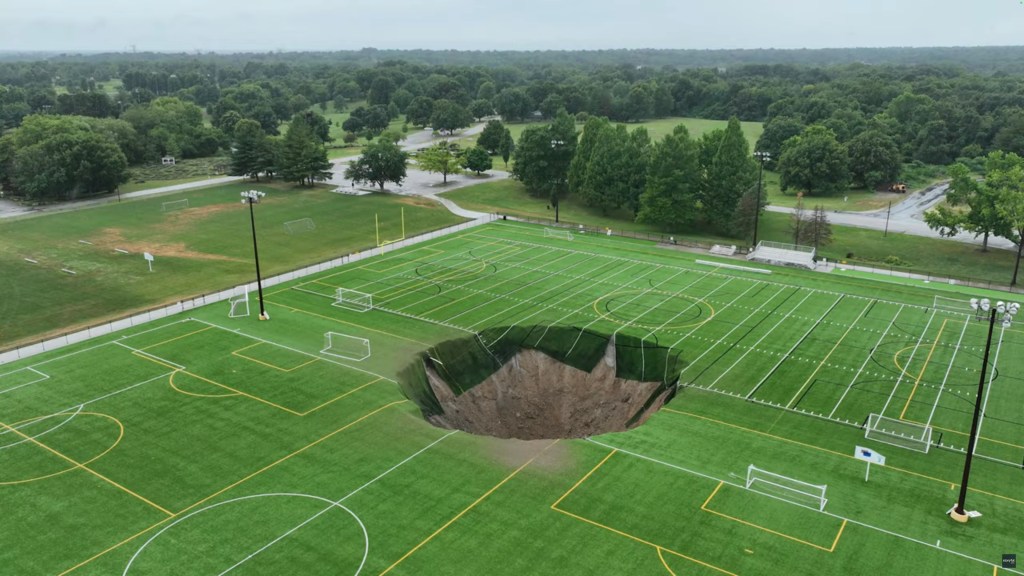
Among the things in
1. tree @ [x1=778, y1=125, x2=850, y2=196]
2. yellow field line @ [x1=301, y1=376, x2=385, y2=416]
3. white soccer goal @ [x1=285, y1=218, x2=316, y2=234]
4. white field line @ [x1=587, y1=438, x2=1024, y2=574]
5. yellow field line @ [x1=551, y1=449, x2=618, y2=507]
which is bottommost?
white field line @ [x1=587, y1=438, x2=1024, y2=574]

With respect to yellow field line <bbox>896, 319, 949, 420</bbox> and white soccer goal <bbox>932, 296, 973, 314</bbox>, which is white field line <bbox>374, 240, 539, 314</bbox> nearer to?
yellow field line <bbox>896, 319, 949, 420</bbox>

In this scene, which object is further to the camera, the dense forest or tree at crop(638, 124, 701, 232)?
the dense forest

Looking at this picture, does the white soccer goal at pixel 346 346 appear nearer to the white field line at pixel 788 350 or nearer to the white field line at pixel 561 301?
the white field line at pixel 561 301

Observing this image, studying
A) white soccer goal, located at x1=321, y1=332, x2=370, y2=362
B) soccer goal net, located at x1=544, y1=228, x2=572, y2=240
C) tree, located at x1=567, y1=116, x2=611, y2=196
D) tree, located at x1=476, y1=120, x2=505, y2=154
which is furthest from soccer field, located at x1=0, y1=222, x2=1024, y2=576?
tree, located at x1=476, y1=120, x2=505, y2=154

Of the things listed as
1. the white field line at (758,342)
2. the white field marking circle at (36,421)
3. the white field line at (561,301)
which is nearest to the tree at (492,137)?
the white field line at (561,301)

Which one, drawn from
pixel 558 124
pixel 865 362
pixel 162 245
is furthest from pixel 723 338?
pixel 558 124

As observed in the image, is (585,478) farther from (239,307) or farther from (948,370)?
(239,307)
